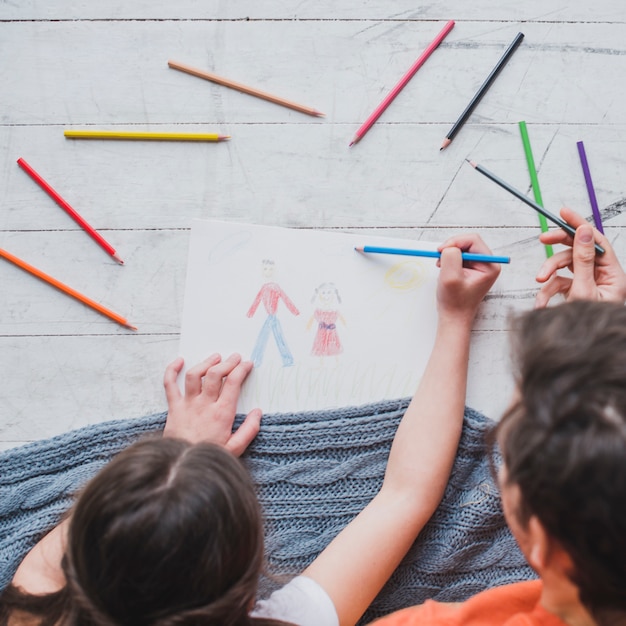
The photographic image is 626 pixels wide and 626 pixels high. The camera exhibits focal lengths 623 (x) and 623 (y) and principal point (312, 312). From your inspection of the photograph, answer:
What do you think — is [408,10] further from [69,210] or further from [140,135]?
[69,210]

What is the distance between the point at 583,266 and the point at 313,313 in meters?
0.30

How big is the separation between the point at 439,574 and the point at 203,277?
1.41 ft

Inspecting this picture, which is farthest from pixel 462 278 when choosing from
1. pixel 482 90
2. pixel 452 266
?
pixel 482 90

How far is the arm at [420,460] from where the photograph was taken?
2.02ft

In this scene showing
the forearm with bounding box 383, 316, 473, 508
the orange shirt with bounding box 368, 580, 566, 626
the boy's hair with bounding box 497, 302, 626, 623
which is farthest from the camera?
the forearm with bounding box 383, 316, 473, 508

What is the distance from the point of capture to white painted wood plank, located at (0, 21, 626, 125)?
74 cm

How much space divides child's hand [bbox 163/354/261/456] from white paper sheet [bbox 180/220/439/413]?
0.02 metres

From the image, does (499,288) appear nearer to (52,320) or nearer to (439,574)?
(439,574)

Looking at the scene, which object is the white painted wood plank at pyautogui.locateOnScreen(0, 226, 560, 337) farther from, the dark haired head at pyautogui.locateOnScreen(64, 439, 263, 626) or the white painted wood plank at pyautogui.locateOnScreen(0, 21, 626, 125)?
the dark haired head at pyautogui.locateOnScreen(64, 439, 263, 626)

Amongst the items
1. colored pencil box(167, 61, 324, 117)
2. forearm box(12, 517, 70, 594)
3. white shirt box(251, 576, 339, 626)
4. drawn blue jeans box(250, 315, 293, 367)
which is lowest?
forearm box(12, 517, 70, 594)

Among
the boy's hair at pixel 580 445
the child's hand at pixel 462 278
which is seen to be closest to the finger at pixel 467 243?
the child's hand at pixel 462 278

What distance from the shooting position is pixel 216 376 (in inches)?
27.7

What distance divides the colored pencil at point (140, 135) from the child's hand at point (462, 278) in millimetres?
295

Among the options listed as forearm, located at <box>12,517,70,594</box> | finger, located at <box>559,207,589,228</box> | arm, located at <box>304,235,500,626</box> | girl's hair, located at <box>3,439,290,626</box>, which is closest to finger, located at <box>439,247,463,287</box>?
arm, located at <box>304,235,500,626</box>
